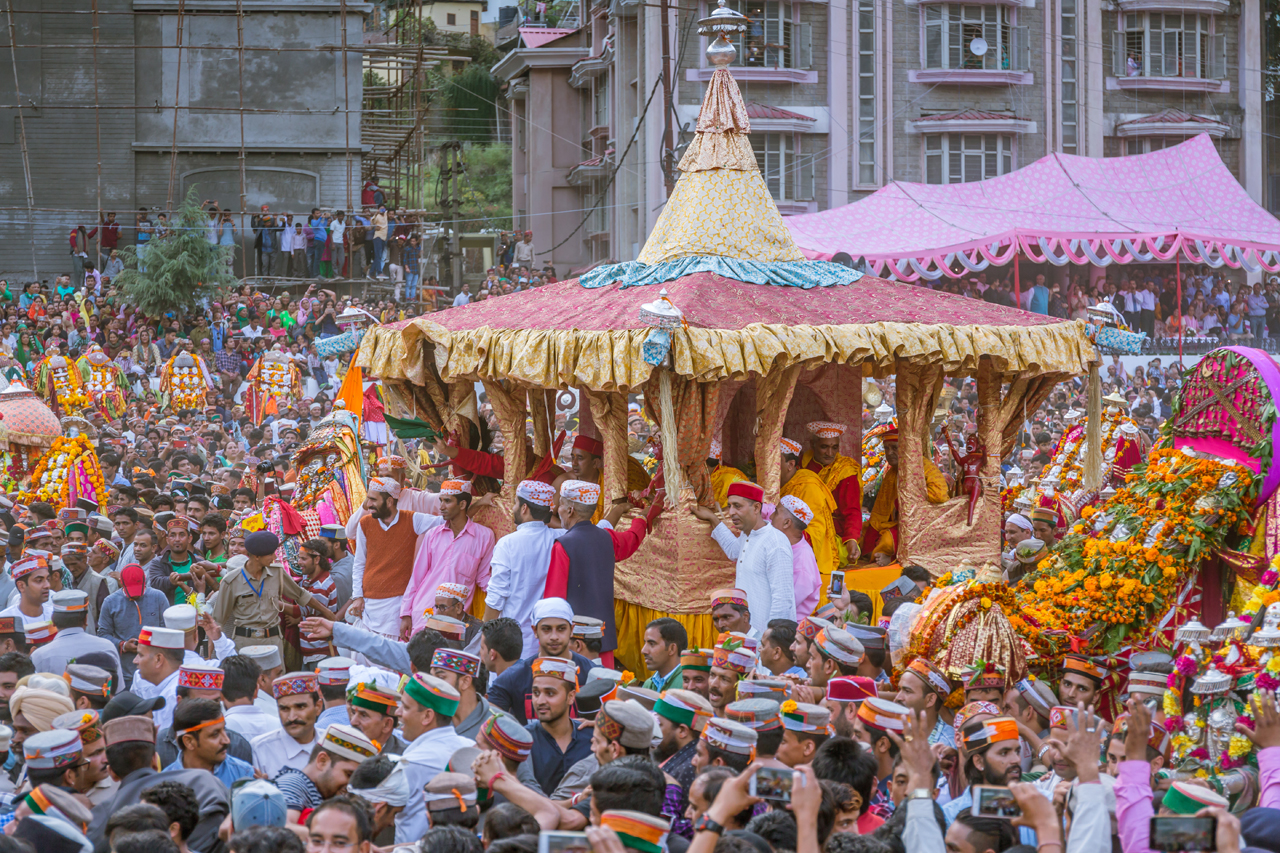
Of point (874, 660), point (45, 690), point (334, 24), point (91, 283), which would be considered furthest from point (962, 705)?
point (334, 24)

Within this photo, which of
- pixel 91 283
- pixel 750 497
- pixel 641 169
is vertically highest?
pixel 641 169

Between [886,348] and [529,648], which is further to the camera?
[886,348]

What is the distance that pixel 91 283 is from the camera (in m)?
23.7

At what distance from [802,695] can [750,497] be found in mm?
2388

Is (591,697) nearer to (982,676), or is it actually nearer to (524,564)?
(982,676)

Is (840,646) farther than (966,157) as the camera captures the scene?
No

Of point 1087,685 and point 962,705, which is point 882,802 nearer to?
point 962,705

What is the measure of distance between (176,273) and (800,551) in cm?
1580

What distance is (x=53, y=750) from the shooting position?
4.86 m

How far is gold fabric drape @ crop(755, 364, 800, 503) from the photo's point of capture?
949 cm

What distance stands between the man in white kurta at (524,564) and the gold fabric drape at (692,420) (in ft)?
3.57

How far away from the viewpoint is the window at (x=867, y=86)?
2894cm

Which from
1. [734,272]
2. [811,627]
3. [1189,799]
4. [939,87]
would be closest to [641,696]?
[811,627]

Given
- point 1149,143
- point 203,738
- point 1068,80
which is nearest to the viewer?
point 203,738
